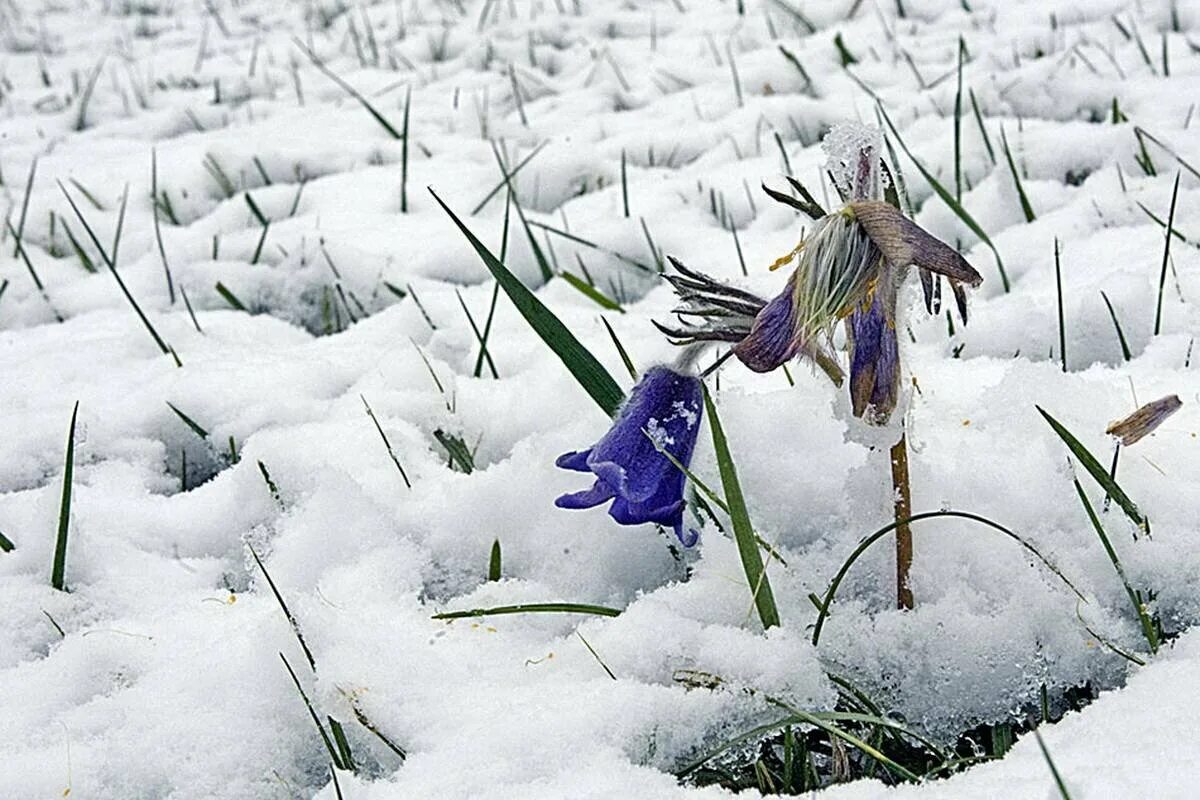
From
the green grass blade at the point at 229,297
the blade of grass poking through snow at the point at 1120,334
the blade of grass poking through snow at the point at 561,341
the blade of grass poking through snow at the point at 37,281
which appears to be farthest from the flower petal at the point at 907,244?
→ the blade of grass poking through snow at the point at 37,281

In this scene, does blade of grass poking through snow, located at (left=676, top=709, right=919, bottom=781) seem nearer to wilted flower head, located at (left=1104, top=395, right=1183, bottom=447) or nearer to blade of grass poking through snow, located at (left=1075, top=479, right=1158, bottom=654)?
blade of grass poking through snow, located at (left=1075, top=479, right=1158, bottom=654)

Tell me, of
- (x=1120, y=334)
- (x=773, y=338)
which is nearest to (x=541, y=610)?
(x=773, y=338)

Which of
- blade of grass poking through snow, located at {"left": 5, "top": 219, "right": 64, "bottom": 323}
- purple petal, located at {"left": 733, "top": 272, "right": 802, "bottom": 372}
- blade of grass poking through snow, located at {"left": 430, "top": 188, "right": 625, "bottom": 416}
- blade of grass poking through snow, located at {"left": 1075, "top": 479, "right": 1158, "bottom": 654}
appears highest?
purple petal, located at {"left": 733, "top": 272, "right": 802, "bottom": 372}

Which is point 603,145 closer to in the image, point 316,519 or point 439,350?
point 439,350

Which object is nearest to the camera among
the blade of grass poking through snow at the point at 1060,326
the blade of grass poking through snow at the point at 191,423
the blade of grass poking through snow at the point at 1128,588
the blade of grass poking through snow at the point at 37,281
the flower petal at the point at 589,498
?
the blade of grass poking through snow at the point at 1128,588

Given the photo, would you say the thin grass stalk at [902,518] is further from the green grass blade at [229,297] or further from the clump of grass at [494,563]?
the green grass blade at [229,297]

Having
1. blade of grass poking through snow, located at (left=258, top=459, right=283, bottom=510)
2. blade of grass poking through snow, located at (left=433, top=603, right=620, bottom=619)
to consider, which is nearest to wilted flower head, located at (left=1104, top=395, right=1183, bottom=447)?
blade of grass poking through snow, located at (left=433, top=603, right=620, bottom=619)

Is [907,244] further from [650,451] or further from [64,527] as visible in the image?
[64,527]
